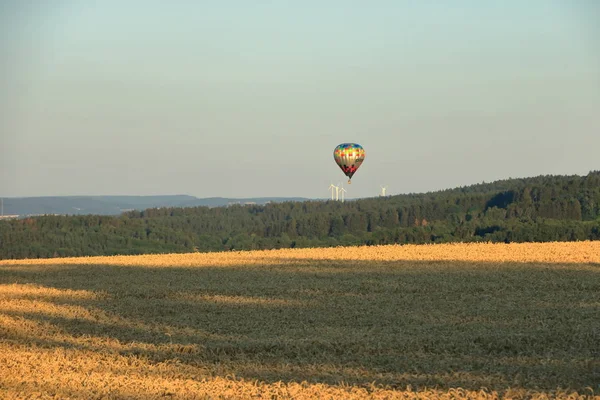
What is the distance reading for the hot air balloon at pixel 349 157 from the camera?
69.8 metres

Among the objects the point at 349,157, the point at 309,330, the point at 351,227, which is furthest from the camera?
the point at 351,227

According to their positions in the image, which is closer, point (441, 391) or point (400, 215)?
point (441, 391)

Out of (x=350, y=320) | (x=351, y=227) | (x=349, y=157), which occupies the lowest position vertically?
(x=351, y=227)

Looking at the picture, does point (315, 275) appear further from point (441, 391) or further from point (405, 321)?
point (441, 391)

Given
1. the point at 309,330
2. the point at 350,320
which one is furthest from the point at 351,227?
the point at 309,330

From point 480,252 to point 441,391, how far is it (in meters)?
36.1

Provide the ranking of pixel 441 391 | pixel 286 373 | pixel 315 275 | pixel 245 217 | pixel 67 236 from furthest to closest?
pixel 245 217, pixel 67 236, pixel 315 275, pixel 286 373, pixel 441 391

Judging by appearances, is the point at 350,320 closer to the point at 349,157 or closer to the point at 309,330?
the point at 309,330

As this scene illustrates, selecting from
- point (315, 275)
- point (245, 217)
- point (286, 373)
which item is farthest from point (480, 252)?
point (245, 217)

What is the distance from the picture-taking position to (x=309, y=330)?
23266 millimetres

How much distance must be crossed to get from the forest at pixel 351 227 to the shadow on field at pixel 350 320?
32.9m

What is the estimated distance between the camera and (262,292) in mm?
32969

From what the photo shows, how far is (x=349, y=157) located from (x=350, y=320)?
45030 mm

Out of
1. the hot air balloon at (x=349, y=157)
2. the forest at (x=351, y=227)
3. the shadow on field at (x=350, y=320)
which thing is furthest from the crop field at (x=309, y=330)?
the forest at (x=351, y=227)
